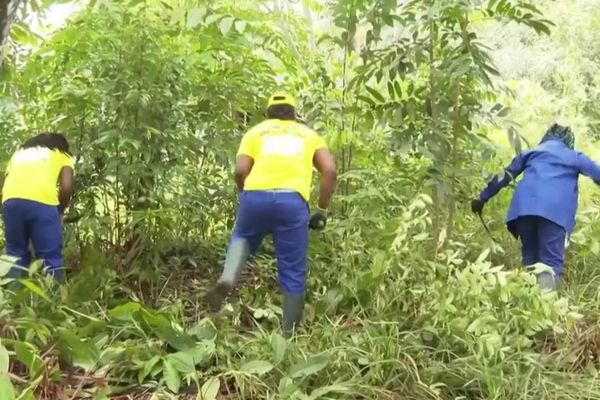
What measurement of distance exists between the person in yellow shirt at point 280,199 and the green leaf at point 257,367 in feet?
2.10

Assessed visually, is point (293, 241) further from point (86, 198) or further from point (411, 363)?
point (86, 198)

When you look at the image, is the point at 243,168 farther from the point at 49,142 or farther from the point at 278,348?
the point at 49,142

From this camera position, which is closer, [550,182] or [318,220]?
[318,220]

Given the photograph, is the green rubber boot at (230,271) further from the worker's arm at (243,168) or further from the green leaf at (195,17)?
the green leaf at (195,17)

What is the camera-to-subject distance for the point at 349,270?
4668mm

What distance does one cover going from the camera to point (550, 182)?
15.7 feet

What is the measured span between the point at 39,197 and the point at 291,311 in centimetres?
188

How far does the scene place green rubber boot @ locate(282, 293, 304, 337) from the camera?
13.6 ft

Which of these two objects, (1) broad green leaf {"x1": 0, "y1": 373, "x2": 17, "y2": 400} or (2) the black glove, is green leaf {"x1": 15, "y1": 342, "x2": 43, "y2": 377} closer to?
(1) broad green leaf {"x1": 0, "y1": 373, "x2": 17, "y2": 400}

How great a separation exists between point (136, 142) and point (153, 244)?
0.83 metres

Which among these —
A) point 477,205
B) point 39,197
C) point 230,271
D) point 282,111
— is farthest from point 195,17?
point 477,205

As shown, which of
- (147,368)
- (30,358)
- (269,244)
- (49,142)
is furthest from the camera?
(269,244)

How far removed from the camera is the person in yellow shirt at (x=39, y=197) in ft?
15.4

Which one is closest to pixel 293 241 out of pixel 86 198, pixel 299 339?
pixel 299 339
